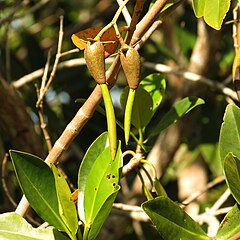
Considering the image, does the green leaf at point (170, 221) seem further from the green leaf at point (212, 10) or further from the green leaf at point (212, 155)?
the green leaf at point (212, 155)

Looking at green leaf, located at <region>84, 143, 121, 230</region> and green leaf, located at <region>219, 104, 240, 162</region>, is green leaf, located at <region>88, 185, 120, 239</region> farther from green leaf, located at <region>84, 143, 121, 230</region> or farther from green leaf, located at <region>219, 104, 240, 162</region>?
green leaf, located at <region>219, 104, 240, 162</region>

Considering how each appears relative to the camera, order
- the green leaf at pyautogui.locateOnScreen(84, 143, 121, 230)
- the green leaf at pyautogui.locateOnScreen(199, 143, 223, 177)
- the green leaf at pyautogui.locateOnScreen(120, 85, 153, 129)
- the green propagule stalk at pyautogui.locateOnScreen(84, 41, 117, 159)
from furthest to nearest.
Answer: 1. the green leaf at pyautogui.locateOnScreen(199, 143, 223, 177)
2. the green leaf at pyautogui.locateOnScreen(120, 85, 153, 129)
3. the green leaf at pyautogui.locateOnScreen(84, 143, 121, 230)
4. the green propagule stalk at pyautogui.locateOnScreen(84, 41, 117, 159)

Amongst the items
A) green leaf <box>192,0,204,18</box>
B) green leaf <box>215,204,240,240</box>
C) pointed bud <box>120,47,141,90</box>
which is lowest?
green leaf <box>215,204,240,240</box>

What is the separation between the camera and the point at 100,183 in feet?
2.66

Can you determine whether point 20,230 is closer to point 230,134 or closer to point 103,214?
point 103,214

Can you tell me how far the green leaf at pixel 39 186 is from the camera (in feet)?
2.62

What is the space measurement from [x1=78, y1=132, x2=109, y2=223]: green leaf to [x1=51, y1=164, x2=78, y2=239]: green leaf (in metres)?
0.04

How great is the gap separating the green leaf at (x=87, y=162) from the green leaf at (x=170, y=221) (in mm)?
118

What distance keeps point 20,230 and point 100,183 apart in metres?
0.11

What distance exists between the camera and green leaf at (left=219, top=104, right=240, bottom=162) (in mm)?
833

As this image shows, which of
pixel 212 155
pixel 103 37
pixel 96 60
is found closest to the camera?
pixel 96 60

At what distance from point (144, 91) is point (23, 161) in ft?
Result: 0.80

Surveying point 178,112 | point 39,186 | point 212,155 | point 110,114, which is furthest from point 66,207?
point 212,155

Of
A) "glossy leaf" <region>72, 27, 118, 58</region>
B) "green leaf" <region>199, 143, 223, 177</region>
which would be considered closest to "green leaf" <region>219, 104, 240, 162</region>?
"glossy leaf" <region>72, 27, 118, 58</region>
